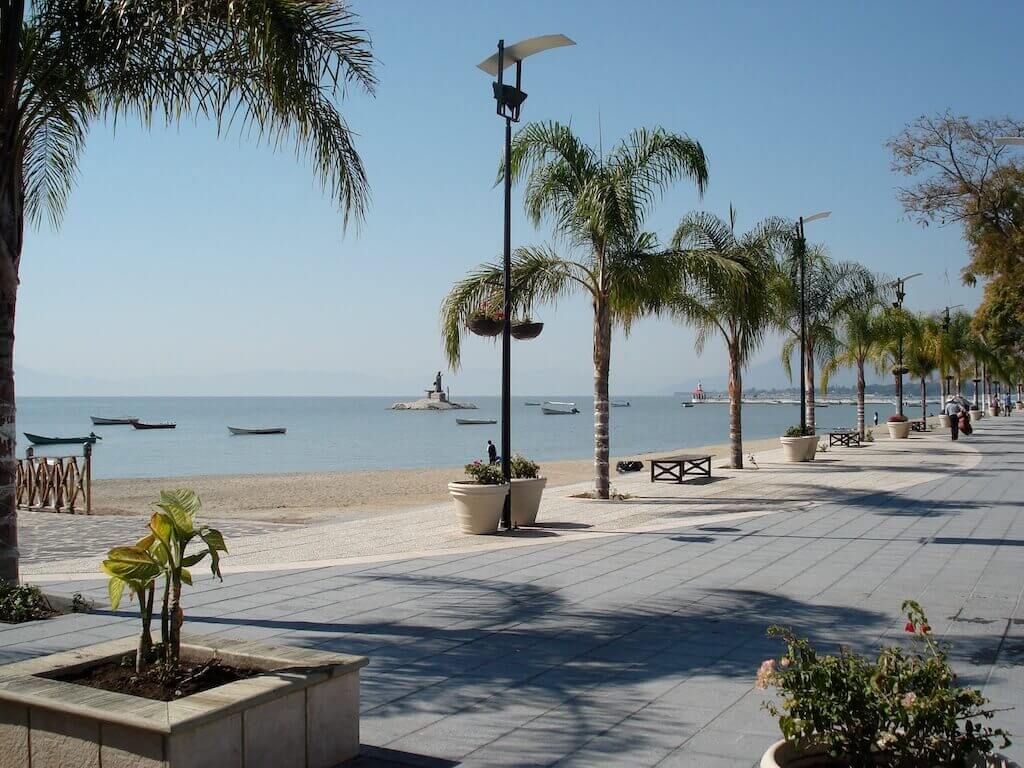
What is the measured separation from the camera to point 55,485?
60.8 ft

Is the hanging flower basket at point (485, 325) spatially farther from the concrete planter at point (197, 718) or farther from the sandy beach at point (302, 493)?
the concrete planter at point (197, 718)

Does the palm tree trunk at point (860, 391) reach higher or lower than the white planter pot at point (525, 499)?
higher

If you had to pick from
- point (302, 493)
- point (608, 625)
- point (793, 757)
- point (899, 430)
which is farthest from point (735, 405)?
point (793, 757)

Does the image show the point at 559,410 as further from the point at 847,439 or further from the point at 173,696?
the point at 173,696

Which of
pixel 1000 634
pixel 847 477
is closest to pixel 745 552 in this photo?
pixel 1000 634

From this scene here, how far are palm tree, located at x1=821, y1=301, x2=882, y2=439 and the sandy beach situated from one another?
26.5ft

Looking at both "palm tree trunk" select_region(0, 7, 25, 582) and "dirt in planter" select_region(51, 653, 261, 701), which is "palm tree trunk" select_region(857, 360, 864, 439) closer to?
"palm tree trunk" select_region(0, 7, 25, 582)

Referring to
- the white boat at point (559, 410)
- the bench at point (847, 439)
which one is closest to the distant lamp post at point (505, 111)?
the bench at point (847, 439)

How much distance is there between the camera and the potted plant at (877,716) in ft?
10.1

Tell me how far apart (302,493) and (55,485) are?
29.3 ft

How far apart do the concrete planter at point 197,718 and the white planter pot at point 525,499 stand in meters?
8.74

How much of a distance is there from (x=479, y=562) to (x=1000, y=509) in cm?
912

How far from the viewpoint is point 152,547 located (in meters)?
4.06

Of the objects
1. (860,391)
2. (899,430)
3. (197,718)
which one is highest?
(860,391)
